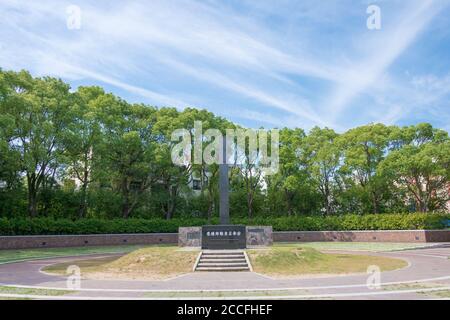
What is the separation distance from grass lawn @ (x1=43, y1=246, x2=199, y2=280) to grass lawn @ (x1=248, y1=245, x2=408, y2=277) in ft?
8.78

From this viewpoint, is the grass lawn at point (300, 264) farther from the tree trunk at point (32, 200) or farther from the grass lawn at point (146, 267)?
the tree trunk at point (32, 200)

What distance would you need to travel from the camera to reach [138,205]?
37.6 m

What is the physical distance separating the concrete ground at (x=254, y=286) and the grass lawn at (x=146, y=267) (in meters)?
1.02

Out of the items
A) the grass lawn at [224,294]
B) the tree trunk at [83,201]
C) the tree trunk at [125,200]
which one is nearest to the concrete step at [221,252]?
the grass lawn at [224,294]

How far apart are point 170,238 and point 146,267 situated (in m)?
18.8

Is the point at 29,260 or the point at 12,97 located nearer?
the point at 29,260

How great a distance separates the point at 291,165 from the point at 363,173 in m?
6.41

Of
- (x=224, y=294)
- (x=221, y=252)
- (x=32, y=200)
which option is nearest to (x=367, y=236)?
(x=221, y=252)

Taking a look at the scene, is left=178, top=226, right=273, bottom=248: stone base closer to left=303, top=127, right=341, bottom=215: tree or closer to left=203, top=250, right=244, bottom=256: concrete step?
left=203, top=250, right=244, bottom=256: concrete step

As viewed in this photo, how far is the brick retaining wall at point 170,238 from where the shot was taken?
28312 millimetres

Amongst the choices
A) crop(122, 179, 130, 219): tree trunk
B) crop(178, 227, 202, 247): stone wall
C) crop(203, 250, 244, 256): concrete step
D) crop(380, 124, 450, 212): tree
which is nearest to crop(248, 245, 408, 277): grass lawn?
crop(203, 250, 244, 256): concrete step

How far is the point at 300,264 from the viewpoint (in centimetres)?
1602
